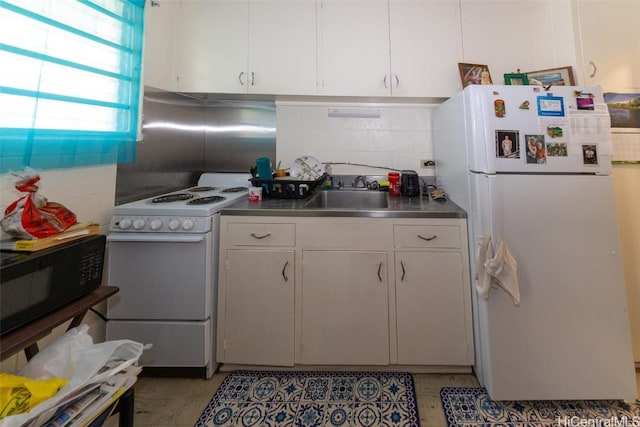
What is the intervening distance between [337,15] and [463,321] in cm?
229

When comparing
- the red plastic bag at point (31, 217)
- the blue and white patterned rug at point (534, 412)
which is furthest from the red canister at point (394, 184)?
the red plastic bag at point (31, 217)

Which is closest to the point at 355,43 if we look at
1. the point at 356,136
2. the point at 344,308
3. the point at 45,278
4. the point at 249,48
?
the point at 356,136

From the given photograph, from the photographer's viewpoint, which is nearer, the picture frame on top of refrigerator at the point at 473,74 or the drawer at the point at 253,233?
the drawer at the point at 253,233

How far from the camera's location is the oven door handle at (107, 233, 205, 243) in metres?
1.35

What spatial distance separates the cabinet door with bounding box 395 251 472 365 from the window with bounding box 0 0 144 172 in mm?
1745

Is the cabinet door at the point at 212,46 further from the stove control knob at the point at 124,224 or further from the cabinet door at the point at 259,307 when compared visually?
the cabinet door at the point at 259,307

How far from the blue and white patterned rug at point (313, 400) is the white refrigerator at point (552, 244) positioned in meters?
0.47

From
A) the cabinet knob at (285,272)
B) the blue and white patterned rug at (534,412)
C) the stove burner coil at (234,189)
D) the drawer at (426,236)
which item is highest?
the stove burner coil at (234,189)

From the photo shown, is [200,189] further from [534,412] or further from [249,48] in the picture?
[534,412]

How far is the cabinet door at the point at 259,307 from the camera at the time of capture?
1465 mm

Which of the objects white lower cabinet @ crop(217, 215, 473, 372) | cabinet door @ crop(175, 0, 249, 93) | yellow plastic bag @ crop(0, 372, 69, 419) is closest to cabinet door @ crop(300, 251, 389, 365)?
white lower cabinet @ crop(217, 215, 473, 372)

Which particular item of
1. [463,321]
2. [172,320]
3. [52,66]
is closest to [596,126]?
[463,321]

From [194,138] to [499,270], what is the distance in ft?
7.92

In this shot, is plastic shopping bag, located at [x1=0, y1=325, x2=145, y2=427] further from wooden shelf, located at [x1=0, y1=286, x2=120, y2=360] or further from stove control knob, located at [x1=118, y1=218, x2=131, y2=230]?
stove control knob, located at [x1=118, y1=218, x2=131, y2=230]
